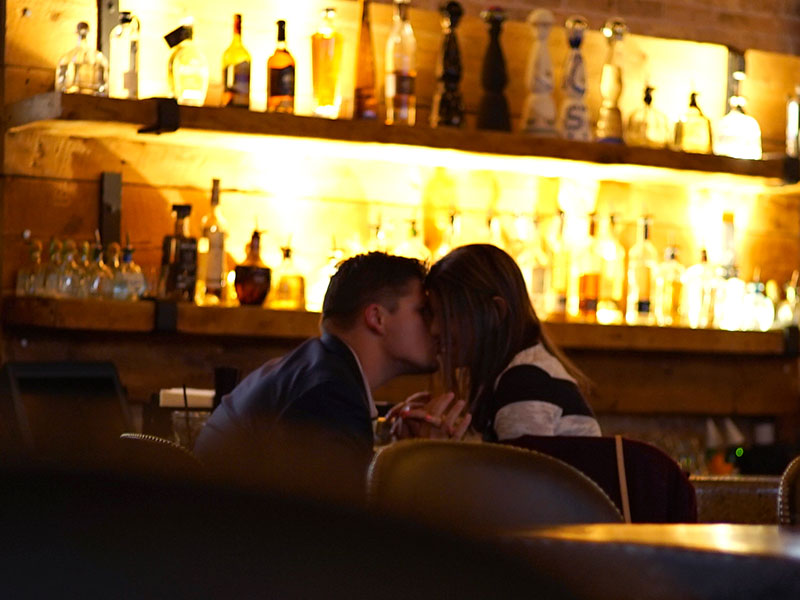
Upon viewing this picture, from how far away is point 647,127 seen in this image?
11.6ft

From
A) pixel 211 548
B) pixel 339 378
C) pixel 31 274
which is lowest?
pixel 339 378

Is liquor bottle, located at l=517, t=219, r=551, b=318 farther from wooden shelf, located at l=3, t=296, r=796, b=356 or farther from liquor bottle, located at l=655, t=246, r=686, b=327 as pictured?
liquor bottle, located at l=655, t=246, r=686, b=327

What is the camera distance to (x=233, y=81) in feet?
9.98

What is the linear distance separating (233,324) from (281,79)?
2.02 feet

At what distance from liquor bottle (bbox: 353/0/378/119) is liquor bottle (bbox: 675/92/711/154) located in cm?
94

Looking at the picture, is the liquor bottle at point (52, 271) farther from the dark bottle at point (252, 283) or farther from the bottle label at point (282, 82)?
the bottle label at point (282, 82)

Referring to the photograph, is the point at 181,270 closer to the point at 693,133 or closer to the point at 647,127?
the point at 647,127

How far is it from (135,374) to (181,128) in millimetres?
633

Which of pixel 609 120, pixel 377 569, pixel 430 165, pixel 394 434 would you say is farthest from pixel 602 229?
pixel 377 569

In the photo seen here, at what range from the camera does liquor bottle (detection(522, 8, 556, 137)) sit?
11.1ft

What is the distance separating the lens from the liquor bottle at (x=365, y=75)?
3.18m

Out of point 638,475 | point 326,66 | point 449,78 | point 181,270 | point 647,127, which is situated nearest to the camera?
point 638,475

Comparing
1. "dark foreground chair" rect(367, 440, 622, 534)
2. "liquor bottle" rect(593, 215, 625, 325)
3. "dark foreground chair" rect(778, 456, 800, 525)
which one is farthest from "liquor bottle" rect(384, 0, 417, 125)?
"dark foreground chair" rect(367, 440, 622, 534)

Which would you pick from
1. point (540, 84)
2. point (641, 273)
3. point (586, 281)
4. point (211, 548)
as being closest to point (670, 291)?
point (641, 273)
